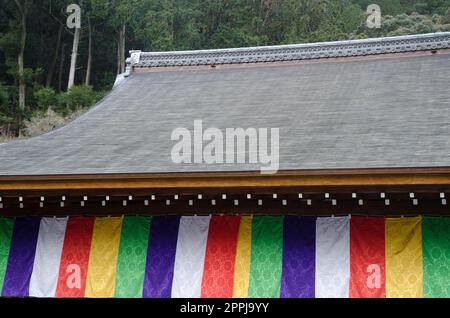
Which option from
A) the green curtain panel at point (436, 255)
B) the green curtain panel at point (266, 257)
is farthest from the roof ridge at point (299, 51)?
the green curtain panel at point (266, 257)

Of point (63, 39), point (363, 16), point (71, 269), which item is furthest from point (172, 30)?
point (71, 269)

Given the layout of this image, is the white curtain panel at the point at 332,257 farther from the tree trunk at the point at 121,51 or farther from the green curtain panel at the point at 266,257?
the tree trunk at the point at 121,51

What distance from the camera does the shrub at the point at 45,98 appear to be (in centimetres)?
2380

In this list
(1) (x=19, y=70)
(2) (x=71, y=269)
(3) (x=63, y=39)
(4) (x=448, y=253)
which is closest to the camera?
(4) (x=448, y=253)

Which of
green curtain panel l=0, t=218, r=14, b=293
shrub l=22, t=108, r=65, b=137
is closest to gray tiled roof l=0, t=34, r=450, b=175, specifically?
green curtain panel l=0, t=218, r=14, b=293

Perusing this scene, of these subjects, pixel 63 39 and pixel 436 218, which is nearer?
pixel 436 218

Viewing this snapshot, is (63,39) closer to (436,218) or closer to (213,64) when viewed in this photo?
(213,64)

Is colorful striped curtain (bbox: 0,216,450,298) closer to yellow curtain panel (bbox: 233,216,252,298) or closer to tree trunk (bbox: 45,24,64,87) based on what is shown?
yellow curtain panel (bbox: 233,216,252,298)

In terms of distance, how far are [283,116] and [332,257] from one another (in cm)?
277

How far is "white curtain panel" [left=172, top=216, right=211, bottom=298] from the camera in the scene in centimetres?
714

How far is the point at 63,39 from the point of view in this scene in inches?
1209

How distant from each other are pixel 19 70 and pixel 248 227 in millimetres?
21138

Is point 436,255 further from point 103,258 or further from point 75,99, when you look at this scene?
point 75,99

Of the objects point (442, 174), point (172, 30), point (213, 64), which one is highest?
point (172, 30)
